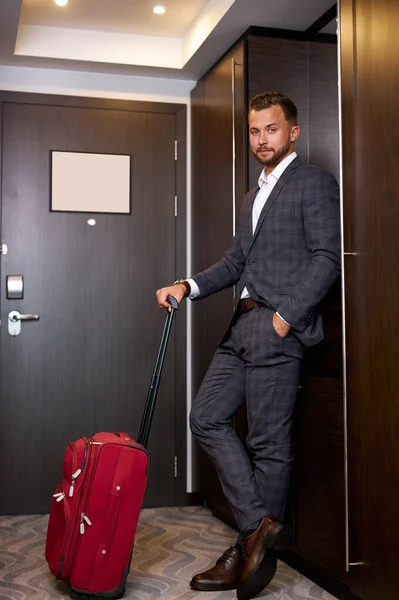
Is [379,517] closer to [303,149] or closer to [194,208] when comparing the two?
[303,149]

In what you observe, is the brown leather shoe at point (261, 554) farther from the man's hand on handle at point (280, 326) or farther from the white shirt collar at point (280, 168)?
the white shirt collar at point (280, 168)

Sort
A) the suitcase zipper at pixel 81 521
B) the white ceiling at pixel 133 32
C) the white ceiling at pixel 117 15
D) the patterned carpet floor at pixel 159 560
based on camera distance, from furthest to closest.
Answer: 1. the white ceiling at pixel 117 15
2. the white ceiling at pixel 133 32
3. the patterned carpet floor at pixel 159 560
4. the suitcase zipper at pixel 81 521

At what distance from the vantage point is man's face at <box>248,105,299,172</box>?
281 cm

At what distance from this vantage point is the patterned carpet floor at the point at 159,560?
2693 mm

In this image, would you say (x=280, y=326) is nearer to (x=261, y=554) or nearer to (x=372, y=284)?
(x=372, y=284)

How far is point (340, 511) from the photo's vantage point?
8.54 ft

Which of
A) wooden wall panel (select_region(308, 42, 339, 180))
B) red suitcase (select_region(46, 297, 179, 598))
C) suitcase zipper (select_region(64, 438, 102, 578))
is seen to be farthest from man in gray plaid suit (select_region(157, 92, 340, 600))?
wooden wall panel (select_region(308, 42, 339, 180))

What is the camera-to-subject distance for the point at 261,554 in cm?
256

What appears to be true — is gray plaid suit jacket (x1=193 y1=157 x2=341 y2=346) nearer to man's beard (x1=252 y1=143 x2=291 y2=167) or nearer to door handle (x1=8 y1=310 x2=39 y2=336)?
→ man's beard (x1=252 y1=143 x2=291 y2=167)

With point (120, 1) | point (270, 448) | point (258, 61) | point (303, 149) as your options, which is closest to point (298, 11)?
point (258, 61)

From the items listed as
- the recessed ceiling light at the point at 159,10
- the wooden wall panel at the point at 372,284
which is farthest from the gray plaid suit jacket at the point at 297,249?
the recessed ceiling light at the point at 159,10

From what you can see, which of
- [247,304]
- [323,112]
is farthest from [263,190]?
A: [323,112]

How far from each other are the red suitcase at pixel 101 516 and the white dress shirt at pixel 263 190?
70 centimetres

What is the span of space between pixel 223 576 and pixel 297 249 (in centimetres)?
118
